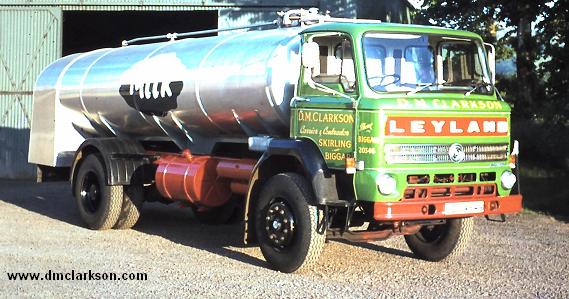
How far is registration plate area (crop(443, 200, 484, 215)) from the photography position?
299 inches

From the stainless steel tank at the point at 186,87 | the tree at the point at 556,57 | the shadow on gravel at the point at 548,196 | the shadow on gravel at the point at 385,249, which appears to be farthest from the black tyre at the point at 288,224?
the tree at the point at 556,57

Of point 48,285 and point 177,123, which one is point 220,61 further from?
point 48,285

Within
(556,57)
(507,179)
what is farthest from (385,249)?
(556,57)

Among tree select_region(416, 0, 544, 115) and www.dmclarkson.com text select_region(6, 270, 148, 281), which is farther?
tree select_region(416, 0, 544, 115)

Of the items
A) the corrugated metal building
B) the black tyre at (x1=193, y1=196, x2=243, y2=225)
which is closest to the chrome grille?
the black tyre at (x1=193, y1=196, x2=243, y2=225)

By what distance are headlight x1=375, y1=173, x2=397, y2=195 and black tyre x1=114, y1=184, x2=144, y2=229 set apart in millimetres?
4898

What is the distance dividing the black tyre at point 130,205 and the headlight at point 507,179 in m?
5.34

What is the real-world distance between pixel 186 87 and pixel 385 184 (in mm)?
3569

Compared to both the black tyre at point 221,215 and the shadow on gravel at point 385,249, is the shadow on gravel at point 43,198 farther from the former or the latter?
the shadow on gravel at point 385,249

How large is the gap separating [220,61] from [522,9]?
7615mm

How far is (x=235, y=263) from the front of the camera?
28.3 ft

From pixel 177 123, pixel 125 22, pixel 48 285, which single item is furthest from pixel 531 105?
pixel 125 22

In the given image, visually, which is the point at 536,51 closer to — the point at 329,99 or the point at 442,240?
the point at 442,240

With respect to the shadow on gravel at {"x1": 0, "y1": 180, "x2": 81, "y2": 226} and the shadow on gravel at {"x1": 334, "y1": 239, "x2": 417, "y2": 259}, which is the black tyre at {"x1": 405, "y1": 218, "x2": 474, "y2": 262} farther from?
the shadow on gravel at {"x1": 0, "y1": 180, "x2": 81, "y2": 226}
